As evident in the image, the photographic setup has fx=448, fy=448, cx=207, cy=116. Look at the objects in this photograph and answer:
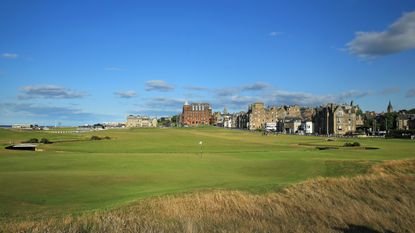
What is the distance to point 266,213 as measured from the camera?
1823 cm

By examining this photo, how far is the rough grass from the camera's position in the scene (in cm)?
1370

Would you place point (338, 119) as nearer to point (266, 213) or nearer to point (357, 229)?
point (266, 213)

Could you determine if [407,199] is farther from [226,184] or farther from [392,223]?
[226,184]

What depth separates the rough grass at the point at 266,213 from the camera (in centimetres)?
1370

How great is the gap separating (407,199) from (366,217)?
6.50m

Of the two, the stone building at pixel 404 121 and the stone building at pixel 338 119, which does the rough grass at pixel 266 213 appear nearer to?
the stone building at pixel 338 119

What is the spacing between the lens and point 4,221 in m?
15.6

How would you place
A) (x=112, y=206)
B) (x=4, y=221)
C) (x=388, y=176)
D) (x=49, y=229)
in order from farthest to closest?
1. (x=388, y=176)
2. (x=112, y=206)
3. (x=4, y=221)
4. (x=49, y=229)

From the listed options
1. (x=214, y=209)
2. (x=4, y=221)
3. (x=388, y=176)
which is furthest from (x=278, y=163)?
(x=4, y=221)

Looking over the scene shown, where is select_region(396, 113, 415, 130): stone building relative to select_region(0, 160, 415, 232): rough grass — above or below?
above

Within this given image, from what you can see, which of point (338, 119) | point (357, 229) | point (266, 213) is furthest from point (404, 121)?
point (357, 229)

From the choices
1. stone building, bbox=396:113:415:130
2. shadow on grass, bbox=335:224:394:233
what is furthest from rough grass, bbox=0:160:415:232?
stone building, bbox=396:113:415:130

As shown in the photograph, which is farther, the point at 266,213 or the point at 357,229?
the point at 266,213

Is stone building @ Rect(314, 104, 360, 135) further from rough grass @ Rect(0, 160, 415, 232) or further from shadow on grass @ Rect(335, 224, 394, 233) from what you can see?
shadow on grass @ Rect(335, 224, 394, 233)
